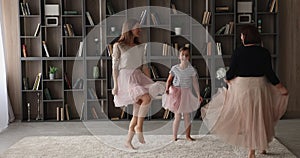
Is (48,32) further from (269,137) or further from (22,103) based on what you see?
(269,137)

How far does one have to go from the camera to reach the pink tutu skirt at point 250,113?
3994 millimetres

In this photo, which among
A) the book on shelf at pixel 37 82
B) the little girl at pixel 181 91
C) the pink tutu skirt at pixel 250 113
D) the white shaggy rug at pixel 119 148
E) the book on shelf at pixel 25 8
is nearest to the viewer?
the pink tutu skirt at pixel 250 113

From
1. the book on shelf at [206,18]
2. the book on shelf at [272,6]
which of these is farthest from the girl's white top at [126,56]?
the book on shelf at [272,6]

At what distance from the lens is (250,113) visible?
4016 millimetres

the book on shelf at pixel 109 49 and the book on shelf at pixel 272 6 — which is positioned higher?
the book on shelf at pixel 272 6

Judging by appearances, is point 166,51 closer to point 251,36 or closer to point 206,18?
point 206,18

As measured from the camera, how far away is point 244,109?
4.05m

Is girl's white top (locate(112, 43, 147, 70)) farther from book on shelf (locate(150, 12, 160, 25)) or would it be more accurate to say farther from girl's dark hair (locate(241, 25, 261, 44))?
book on shelf (locate(150, 12, 160, 25))

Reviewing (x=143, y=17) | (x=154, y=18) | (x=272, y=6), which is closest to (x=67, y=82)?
(x=143, y=17)

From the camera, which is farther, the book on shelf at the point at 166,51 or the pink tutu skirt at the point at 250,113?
the book on shelf at the point at 166,51

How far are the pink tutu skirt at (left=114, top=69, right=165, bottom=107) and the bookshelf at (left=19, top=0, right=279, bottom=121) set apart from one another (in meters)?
1.95

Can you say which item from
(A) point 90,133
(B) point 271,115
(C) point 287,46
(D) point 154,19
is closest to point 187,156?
(B) point 271,115

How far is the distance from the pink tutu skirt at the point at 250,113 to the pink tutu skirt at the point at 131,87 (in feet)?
2.68

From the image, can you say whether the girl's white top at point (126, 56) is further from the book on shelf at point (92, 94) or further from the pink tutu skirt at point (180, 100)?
the book on shelf at point (92, 94)
